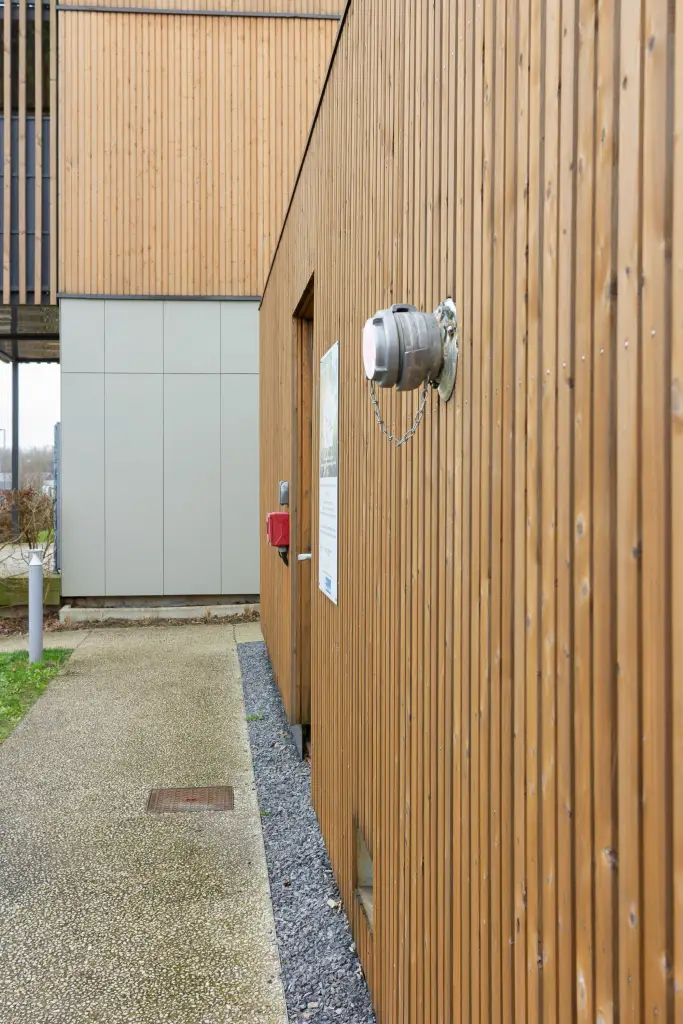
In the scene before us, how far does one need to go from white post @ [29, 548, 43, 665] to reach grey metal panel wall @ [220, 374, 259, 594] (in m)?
3.11

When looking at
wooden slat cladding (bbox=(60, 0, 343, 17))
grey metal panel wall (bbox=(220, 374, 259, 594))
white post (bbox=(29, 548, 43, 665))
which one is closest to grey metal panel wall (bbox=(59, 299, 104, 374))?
grey metal panel wall (bbox=(220, 374, 259, 594))

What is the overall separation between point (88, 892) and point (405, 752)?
1992mm

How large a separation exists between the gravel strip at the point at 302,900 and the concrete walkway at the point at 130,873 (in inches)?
2.6

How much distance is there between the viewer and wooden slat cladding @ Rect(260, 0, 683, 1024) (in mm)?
1009

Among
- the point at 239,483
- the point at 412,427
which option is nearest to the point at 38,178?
the point at 239,483

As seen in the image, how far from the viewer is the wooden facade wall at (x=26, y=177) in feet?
36.0

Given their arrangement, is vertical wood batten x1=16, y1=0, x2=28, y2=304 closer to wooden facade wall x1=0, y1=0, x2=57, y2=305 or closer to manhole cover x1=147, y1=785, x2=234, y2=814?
wooden facade wall x1=0, y1=0, x2=57, y2=305

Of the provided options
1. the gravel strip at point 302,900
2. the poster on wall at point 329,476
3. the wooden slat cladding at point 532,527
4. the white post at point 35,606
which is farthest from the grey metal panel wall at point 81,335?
the wooden slat cladding at point 532,527

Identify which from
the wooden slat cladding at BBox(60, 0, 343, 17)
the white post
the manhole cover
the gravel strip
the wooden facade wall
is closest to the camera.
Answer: the gravel strip

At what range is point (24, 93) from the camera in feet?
36.4

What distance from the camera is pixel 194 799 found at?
183 inches

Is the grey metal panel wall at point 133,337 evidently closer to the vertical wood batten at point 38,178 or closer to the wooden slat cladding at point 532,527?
the vertical wood batten at point 38,178

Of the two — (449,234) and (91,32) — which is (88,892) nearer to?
(449,234)

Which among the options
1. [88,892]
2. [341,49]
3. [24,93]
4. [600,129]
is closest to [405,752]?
[600,129]
